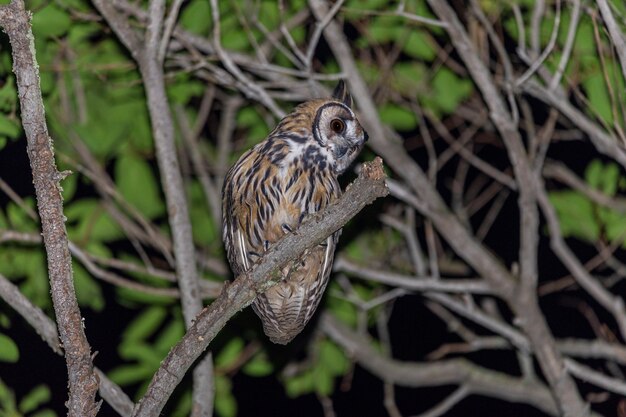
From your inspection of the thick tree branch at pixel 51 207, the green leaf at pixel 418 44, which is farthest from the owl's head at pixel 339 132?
the thick tree branch at pixel 51 207

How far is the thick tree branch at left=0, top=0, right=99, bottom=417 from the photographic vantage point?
259cm

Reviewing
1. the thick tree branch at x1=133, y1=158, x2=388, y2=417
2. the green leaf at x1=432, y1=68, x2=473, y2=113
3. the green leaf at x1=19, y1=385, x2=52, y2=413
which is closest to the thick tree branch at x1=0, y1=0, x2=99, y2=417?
the thick tree branch at x1=133, y1=158, x2=388, y2=417

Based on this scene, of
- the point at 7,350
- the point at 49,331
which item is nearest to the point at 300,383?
the point at 7,350

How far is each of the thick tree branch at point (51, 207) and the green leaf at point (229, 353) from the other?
2427 millimetres

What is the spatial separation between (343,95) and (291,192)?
0.58 meters

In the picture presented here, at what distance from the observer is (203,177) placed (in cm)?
584

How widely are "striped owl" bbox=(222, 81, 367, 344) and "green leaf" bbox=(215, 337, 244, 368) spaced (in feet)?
4.15

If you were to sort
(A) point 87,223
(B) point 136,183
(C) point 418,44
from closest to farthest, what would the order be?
1. (A) point 87,223
2. (C) point 418,44
3. (B) point 136,183

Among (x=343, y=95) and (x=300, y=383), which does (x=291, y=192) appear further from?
(x=300, y=383)

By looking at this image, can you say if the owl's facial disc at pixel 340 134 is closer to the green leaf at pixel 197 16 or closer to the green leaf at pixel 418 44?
the green leaf at pixel 197 16

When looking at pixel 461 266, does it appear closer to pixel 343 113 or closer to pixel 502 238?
pixel 502 238

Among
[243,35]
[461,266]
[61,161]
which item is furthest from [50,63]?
[461,266]

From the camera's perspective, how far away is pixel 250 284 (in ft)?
9.75

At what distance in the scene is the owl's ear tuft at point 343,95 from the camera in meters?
4.11
